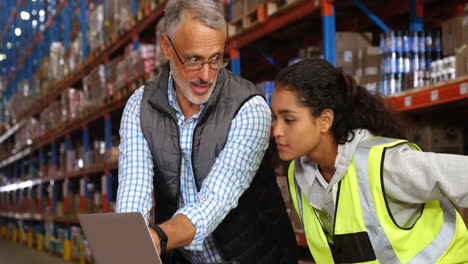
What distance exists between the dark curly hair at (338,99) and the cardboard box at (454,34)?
57.3 inches

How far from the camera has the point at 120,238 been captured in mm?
1534

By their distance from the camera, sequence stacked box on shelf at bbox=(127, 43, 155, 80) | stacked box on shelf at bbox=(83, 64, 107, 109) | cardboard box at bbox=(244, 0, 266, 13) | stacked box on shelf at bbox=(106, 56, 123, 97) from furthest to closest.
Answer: stacked box on shelf at bbox=(83, 64, 107, 109) < stacked box on shelf at bbox=(106, 56, 123, 97) < stacked box on shelf at bbox=(127, 43, 155, 80) < cardboard box at bbox=(244, 0, 266, 13)

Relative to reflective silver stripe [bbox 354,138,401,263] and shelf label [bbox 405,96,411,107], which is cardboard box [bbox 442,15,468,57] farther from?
reflective silver stripe [bbox 354,138,401,263]

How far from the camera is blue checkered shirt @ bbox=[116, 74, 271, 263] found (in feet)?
7.00

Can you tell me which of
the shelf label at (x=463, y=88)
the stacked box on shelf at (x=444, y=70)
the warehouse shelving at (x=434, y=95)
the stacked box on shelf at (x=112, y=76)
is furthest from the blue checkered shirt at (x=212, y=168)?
the stacked box on shelf at (x=112, y=76)

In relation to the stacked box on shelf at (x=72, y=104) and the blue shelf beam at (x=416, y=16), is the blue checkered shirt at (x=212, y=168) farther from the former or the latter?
the stacked box on shelf at (x=72, y=104)

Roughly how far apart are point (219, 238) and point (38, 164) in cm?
1289

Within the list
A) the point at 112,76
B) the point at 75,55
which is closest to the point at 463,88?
the point at 112,76

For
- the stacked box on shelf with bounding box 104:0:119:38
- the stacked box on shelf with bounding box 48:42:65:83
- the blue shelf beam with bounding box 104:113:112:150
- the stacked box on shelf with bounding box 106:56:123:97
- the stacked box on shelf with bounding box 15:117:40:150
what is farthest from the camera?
the stacked box on shelf with bounding box 15:117:40:150

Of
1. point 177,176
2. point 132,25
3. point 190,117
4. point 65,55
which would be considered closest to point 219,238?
point 177,176

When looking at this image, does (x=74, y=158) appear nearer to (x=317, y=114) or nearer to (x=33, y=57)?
(x=33, y=57)

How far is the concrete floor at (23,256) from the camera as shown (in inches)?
404

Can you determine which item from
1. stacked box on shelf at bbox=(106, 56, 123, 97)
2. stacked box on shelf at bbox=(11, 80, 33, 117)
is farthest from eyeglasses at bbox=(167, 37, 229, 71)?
stacked box on shelf at bbox=(11, 80, 33, 117)

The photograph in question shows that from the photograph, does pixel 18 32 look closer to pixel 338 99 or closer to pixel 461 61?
pixel 461 61
